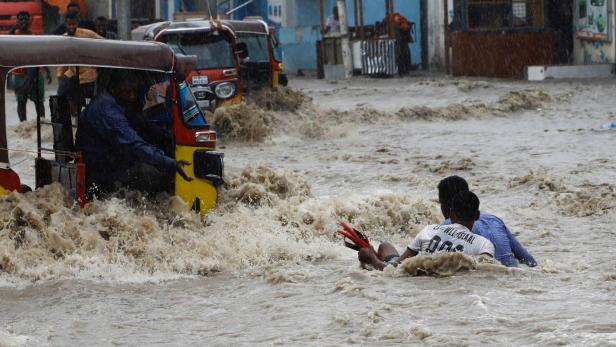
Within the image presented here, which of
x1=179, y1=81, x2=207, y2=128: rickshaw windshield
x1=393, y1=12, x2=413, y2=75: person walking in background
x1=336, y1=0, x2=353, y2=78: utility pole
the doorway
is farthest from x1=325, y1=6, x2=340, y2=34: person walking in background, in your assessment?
x1=179, y1=81, x2=207, y2=128: rickshaw windshield

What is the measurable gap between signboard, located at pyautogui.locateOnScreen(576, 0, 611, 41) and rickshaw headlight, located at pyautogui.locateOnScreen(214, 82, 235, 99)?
12.1 metres

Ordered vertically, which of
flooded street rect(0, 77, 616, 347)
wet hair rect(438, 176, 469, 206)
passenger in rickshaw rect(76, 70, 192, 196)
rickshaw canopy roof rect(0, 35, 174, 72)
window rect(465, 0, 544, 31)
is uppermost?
window rect(465, 0, 544, 31)

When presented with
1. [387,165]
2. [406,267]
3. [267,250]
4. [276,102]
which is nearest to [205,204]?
[267,250]

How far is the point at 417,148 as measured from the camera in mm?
17297

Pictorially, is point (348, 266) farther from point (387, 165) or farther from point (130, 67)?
point (387, 165)

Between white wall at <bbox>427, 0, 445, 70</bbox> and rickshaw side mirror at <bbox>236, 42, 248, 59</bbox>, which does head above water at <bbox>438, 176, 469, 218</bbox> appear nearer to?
rickshaw side mirror at <bbox>236, 42, 248, 59</bbox>

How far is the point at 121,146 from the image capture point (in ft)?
30.7

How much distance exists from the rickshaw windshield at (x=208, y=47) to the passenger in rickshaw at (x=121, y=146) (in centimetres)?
844

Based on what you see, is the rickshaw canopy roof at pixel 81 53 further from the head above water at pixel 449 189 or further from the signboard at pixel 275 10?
the signboard at pixel 275 10

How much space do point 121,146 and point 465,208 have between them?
280 cm

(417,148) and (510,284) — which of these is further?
(417,148)

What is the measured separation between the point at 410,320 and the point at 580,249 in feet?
9.63

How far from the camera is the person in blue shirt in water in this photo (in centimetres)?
806

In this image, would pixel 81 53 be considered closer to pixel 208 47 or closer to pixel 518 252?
pixel 518 252
